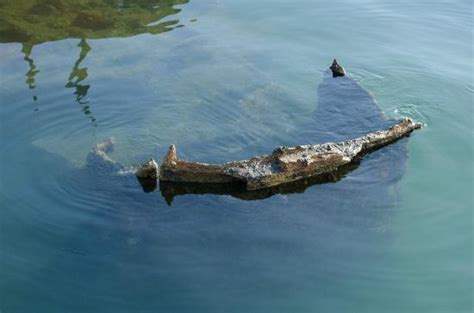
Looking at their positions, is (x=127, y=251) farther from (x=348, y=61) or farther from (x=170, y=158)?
(x=348, y=61)

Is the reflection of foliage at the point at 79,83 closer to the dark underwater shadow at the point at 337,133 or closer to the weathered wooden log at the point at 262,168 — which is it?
the weathered wooden log at the point at 262,168

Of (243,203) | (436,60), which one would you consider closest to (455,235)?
(243,203)

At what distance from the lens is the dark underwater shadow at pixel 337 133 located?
26.8 feet

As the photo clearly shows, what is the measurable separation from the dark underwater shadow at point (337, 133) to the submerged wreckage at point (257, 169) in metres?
0.07

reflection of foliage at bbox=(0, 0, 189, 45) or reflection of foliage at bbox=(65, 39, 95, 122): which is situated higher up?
reflection of foliage at bbox=(0, 0, 189, 45)

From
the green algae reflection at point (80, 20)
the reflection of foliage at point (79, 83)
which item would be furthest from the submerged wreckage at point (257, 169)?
the green algae reflection at point (80, 20)

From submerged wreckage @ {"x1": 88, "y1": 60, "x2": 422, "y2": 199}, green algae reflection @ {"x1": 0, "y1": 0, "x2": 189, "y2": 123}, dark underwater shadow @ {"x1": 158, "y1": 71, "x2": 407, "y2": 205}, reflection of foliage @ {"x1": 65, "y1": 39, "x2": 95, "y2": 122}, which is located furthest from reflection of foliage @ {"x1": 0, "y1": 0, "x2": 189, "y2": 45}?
submerged wreckage @ {"x1": 88, "y1": 60, "x2": 422, "y2": 199}

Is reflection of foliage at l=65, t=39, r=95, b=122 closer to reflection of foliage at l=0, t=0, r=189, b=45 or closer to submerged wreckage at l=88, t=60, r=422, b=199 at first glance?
reflection of foliage at l=0, t=0, r=189, b=45

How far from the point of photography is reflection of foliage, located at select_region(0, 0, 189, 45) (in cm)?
1330

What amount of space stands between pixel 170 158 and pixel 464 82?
645cm

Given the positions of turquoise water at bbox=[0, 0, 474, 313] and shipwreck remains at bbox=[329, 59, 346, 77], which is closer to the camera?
turquoise water at bbox=[0, 0, 474, 313]

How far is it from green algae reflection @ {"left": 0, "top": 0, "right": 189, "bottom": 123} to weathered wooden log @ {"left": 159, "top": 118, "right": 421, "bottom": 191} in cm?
483

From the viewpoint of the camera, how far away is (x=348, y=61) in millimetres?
12117

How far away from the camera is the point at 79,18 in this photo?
1411 centimetres
